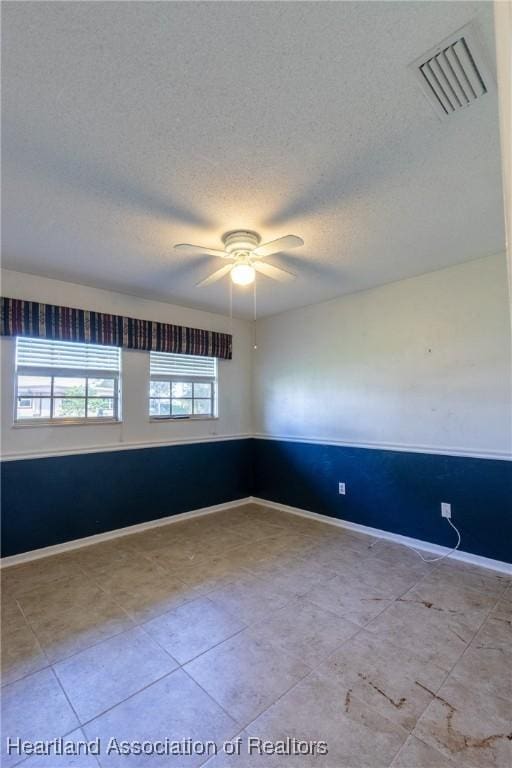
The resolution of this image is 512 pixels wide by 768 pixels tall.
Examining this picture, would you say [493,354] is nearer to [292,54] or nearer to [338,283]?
[338,283]

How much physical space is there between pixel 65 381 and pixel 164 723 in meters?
2.85

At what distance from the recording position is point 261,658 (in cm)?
187

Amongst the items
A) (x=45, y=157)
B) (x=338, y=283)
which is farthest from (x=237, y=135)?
(x=338, y=283)

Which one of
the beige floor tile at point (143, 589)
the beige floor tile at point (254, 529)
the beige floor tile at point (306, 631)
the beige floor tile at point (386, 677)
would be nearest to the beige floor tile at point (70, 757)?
the beige floor tile at point (143, 589)

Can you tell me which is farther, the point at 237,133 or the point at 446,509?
the point at 446,509

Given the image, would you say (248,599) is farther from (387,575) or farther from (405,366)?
(405,366)

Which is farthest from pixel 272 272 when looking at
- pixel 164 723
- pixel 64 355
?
pixel 164 723

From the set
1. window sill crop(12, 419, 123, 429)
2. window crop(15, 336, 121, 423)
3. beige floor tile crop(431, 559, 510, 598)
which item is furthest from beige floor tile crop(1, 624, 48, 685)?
beige floor tile crop(431, 559, 510, 598)

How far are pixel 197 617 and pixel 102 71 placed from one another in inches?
109

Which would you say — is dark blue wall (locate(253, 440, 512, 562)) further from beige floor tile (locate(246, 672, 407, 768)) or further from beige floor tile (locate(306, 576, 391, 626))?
beige floor tile (locate(246, 672, 407, 768))

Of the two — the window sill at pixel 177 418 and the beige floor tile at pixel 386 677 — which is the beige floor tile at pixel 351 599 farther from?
the window sill at pixel 177 418

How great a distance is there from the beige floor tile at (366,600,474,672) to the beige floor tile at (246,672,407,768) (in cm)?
53

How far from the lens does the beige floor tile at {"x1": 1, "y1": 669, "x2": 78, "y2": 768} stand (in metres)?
1.45

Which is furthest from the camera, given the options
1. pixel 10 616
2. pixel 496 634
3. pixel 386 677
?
pixel 10 616
